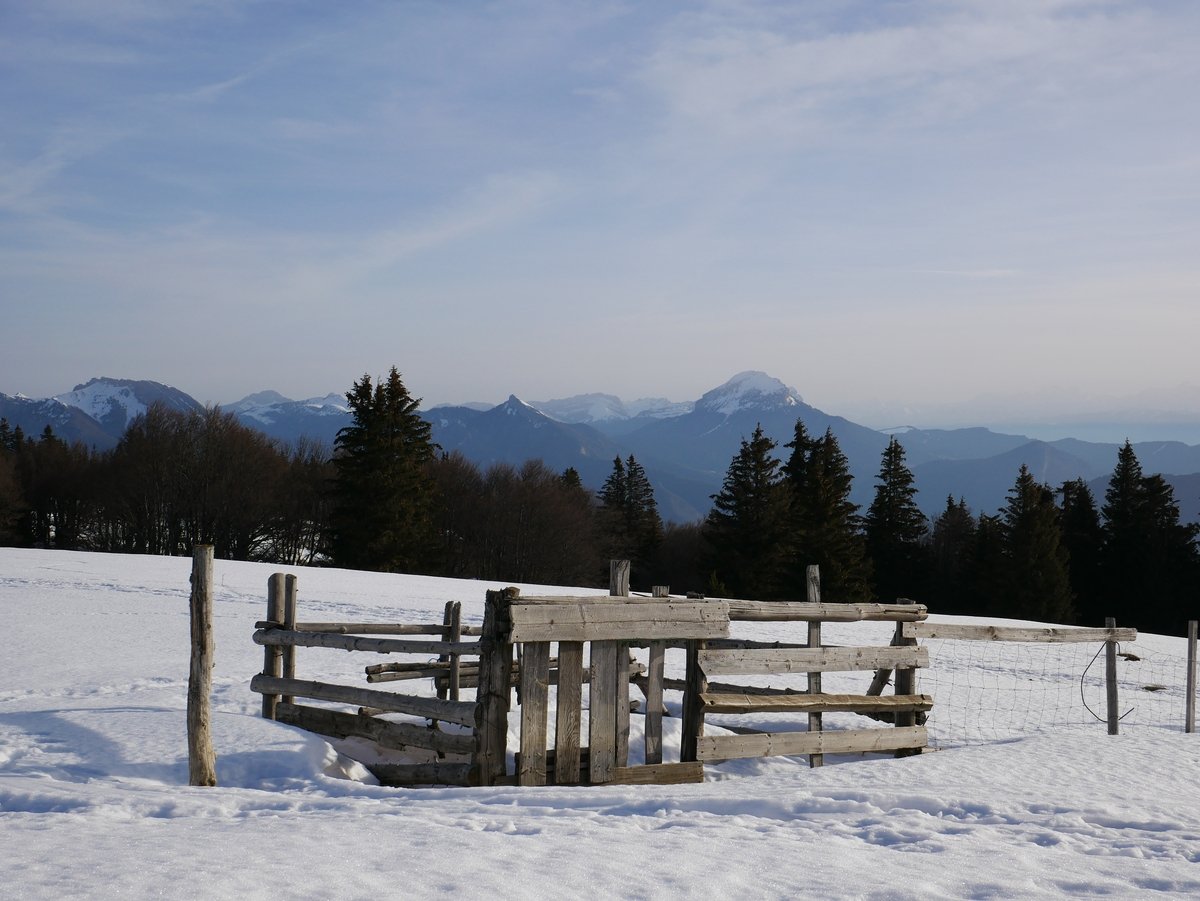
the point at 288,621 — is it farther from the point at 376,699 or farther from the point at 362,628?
the point at 376,699

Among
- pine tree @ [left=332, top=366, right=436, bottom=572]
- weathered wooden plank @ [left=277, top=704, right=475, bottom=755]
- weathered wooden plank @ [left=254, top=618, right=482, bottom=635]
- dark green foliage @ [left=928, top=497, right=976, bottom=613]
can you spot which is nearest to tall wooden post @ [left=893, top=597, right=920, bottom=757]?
weathered wooden plank @ [left=277, top=704, right=475, bottom=755]

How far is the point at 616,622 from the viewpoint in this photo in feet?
29.1

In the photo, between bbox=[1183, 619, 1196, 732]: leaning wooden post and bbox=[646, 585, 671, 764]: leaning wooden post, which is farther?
bbox=[1183, 619, 1196, 732]: leaning wooden post

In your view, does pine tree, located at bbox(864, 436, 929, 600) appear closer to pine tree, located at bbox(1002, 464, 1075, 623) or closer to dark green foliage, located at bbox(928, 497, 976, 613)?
dark green foliage, located at bbox(928, 497, 976, 613)

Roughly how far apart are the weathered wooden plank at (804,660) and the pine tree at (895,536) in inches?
1953

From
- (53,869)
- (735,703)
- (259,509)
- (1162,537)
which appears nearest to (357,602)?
(735,703)

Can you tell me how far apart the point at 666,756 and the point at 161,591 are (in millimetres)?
19262

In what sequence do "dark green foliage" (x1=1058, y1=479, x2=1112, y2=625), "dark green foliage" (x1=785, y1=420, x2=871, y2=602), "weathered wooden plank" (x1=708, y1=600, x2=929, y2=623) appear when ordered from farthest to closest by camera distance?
1. "dark green foliage" (x1=1058, y1=479, x2=1112, y2=625)
2. "dark green foliage" (x1=785, y1=420, x2=871, y2=602)
3. "weathered wooden plank" (x1=708, y1=600, x2=929, y2=623)

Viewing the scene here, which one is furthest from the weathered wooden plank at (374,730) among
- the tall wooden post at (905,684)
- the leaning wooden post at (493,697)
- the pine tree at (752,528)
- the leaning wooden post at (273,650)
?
the pine tree at (752,528)

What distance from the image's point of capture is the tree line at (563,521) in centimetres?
5006

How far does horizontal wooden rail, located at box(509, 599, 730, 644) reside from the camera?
8.54m

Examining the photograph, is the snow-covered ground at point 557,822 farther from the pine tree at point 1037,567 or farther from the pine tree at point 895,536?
the pine tree at point 895,536

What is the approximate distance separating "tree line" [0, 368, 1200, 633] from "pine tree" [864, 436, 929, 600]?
0.34ft

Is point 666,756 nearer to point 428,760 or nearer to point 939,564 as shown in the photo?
point 428,760
